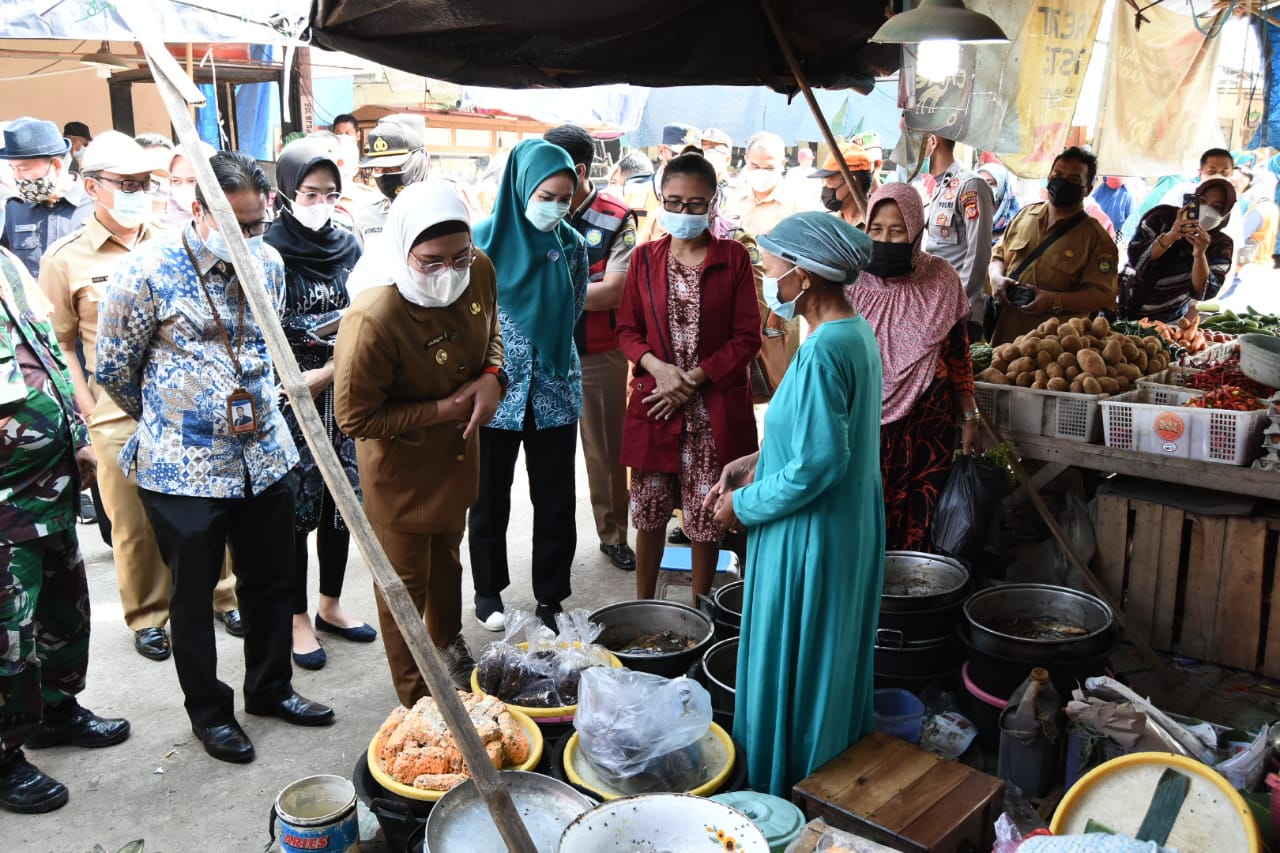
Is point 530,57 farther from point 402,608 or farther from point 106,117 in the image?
point 106,117

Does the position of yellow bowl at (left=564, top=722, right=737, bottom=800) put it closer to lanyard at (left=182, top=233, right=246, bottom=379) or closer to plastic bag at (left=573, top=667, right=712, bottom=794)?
plastic bag at (left=573, top=667, right=712, bottom=794)

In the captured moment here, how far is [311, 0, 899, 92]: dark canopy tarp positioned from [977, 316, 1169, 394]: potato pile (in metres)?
1.60

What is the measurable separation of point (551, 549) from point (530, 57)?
6.97ft

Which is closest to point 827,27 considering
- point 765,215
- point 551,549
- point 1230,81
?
point 551,549

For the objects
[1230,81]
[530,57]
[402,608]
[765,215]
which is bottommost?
[402,608]

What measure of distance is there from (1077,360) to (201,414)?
3557 millimetres

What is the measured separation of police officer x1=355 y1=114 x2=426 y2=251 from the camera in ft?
17.1

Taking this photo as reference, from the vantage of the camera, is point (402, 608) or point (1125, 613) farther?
point (1125, 613)

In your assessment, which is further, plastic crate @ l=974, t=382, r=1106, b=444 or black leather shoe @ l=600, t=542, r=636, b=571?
black leather shoe @ l=600, t=542, r=636, b=571

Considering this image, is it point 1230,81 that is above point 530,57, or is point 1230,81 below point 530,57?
above

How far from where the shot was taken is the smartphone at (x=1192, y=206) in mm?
6281

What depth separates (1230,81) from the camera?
16.1 meters

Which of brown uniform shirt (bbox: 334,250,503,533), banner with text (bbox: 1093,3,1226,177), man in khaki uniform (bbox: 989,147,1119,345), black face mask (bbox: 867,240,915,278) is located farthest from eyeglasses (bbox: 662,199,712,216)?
banner with text (bbox: 1093,3,1226,177)

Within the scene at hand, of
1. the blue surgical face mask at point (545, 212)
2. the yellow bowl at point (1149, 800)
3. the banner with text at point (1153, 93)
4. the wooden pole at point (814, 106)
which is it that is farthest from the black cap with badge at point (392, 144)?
the yellow bowl at point (1149, 800)
